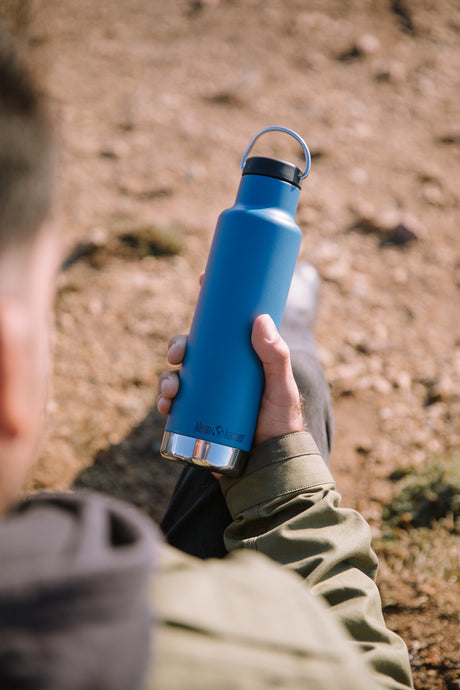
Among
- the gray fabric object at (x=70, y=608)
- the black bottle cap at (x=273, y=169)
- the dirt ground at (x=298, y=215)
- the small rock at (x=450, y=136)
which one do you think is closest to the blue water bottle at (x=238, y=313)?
the black bottle cap at (x=273, y=169)

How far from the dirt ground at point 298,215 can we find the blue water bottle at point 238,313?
49cm

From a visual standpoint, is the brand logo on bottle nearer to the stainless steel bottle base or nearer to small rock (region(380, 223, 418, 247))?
the stainless steel bottle base

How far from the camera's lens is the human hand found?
1570 millimetres

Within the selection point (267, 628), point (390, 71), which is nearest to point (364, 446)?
point (267, 628)

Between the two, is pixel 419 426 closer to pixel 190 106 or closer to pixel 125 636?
pixel 125 636

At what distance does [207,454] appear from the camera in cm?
A: 157

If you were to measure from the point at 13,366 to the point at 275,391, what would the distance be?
92cm

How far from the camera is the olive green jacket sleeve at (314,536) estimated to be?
48.1 inches

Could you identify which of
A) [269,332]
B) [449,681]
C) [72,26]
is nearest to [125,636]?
[269,332]

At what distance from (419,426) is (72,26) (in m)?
5.51

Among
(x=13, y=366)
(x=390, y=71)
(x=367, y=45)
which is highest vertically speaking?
(x=367, y=45)

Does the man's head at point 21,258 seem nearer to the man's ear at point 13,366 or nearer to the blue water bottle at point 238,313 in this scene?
the man's ear at point 13,366

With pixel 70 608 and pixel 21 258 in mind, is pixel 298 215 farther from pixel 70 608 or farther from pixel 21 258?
pixel 70 608

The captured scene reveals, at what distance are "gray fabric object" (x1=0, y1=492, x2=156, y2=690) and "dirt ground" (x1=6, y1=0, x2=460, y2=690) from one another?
2.12 ft
